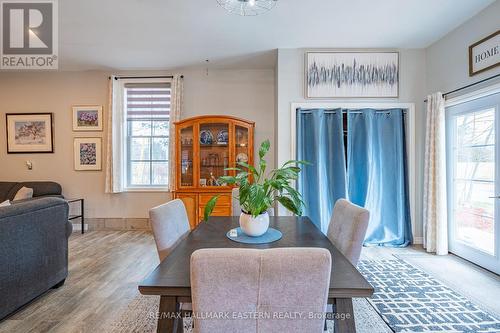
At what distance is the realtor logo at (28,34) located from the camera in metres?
2.81

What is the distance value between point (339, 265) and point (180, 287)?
0.72m

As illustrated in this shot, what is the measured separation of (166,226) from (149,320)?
886mm

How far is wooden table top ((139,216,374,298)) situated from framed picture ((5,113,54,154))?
4.10 metres

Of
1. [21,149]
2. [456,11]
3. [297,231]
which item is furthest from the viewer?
[21,149]

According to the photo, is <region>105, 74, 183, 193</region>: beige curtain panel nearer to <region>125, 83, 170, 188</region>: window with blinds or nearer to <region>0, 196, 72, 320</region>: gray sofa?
<region>125, 83, 170, 188</region>: window with blinds

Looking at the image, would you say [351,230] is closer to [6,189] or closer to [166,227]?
[166,227]

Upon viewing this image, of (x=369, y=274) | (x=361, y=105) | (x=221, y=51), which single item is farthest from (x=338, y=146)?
(x=221, y=51)

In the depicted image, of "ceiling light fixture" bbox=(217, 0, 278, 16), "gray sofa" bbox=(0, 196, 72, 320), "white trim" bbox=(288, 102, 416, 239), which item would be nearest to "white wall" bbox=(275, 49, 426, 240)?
"white trim" bbox=(288, 102, 416, 239)

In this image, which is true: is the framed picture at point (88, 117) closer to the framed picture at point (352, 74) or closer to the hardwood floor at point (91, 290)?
the hardwood floor at point (91, 290)

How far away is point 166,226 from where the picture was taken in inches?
62.7

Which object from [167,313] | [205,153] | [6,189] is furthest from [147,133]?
[167,313]

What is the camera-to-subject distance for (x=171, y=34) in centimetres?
330

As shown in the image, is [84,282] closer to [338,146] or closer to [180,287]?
[180,287]

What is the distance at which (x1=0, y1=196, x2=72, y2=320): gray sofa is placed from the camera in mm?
1880
